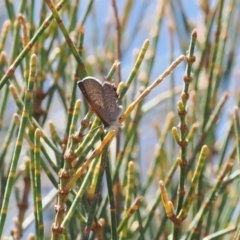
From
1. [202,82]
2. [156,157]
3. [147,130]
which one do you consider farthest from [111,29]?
[156,157]

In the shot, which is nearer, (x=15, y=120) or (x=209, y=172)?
(x=15, y=120)

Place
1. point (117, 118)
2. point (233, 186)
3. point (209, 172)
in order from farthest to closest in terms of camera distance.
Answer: point (209, 172), point (233, 186), point (117, 118)

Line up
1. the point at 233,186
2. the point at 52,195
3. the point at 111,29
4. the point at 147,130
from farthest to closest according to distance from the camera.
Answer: the point at 147,130 < the point at 111,29 < the point at 233,186 < the point at 52,195

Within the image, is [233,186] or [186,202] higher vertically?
[233,186]

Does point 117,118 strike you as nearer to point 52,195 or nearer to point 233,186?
point 52,195

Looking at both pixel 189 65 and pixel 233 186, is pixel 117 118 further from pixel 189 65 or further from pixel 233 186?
pixel 233 186

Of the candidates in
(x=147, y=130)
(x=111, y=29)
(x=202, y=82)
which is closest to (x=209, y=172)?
(x=202, y=82)

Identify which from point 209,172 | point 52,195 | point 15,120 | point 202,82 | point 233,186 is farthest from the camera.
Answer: point 202,82

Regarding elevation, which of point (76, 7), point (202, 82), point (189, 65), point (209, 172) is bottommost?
point (189, 65)

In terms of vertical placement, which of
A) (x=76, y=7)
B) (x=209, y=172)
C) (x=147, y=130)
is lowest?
(x=209, y=172)
